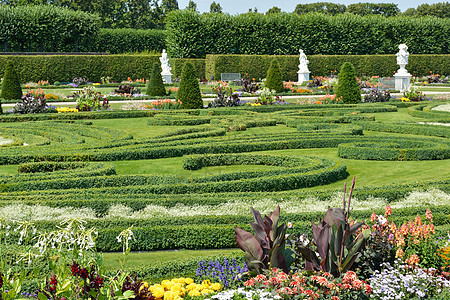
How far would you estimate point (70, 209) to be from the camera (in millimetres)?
6469

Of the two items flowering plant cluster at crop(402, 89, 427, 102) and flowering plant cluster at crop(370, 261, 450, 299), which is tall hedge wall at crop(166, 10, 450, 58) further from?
flowering plant cluster at crop(370, 261, 450, 299)

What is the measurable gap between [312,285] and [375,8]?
298 ft

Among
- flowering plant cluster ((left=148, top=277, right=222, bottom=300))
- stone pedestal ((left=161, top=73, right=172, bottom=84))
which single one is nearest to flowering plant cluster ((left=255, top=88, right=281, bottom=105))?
stone pedestal ((left=161, top=73, right=172, bottom=84))

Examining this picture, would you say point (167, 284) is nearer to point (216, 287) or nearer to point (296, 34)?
point (216, 287)

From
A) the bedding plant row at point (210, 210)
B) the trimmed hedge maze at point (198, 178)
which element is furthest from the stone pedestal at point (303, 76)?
the bedding plant row at point (210, 210)

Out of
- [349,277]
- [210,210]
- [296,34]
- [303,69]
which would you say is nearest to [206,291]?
[349,277]

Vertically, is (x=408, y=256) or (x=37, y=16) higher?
(x=37, y=16)

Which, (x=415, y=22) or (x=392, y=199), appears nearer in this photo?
(x=392, y=199)

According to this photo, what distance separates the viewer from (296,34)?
38312 millimetres

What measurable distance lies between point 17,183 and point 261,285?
480cm

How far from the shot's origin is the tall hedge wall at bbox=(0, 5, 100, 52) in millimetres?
39469

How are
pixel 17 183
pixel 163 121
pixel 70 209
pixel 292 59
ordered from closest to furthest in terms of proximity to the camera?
pixel 70 209
pixel 17 183
pixel 163 121
pixel 292 59

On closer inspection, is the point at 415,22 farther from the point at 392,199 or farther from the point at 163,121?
the point at 392,199

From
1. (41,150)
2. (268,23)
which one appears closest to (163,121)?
(41,150)
